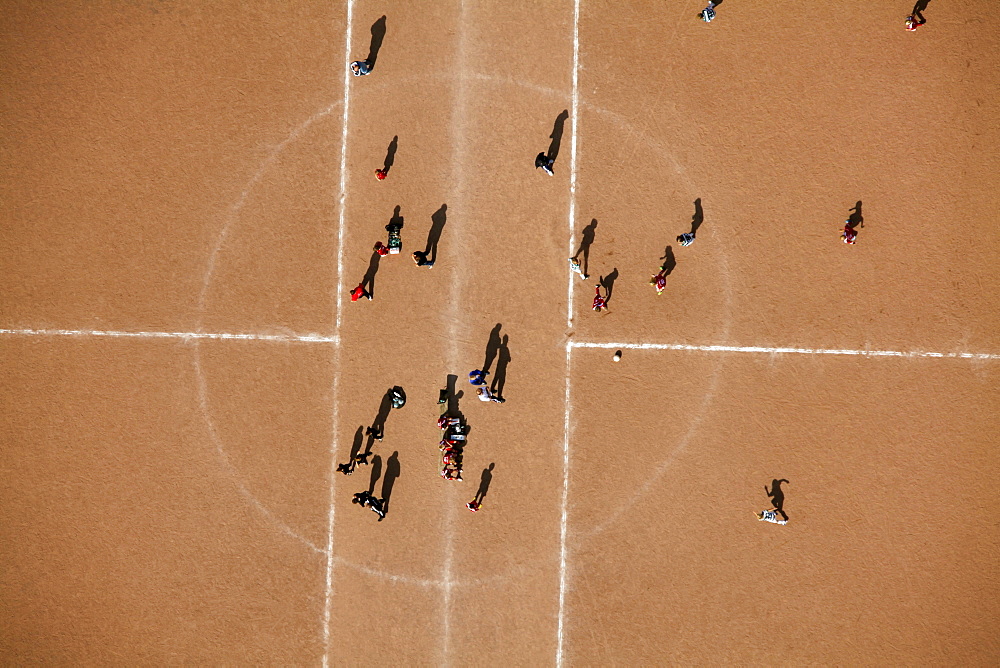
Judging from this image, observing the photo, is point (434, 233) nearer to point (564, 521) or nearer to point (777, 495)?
point (564, 521)

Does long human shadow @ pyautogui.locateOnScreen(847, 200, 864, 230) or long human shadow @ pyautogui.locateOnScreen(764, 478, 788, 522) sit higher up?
long human shadow @ pyautogui.locateOnScreen(847, 200, 864, 230)

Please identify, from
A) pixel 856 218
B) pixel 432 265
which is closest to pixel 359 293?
pixel 432 265

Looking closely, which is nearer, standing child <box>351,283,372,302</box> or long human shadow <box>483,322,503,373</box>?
standing child <box>351,283,372,302</box>

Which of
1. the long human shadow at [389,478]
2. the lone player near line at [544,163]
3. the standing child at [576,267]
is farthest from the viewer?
the long human shadow at [389,478]

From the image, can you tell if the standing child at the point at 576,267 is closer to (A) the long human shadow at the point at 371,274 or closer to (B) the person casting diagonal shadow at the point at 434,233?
(B) the person casting diagonal shadow at the point at 434,233

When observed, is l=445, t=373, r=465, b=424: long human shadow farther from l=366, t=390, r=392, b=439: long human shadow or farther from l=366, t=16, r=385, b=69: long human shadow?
l=366, t=16, r=385, b=69: long human shadow

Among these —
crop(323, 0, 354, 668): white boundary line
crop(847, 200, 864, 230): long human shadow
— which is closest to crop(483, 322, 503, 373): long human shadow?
crop(323, 0, 354, 668): white boundary line

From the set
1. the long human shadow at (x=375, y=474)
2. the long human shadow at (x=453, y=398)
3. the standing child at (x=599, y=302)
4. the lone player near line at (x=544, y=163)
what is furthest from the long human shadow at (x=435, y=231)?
the long human shadow at (x=375, y=474)
